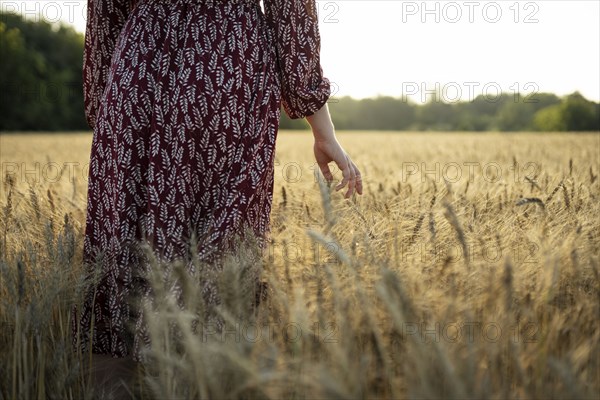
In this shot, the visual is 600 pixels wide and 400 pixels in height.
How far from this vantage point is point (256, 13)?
1567 millimetres

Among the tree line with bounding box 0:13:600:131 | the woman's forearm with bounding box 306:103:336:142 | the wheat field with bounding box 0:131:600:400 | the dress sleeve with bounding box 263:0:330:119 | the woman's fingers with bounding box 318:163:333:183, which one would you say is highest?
the tree line with bounding box 0:13:600:131

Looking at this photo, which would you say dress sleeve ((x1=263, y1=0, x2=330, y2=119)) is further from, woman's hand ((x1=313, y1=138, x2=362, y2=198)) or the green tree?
the green tree

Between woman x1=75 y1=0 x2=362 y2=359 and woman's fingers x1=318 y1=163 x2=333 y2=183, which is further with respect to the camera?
woman's fingers x1=318 y1=163 x2=333 y2=183

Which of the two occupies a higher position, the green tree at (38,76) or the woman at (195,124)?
the green tree at (38,76)

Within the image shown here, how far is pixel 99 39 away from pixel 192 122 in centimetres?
54

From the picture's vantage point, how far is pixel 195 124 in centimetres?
147

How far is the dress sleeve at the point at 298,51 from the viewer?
5.02 feet

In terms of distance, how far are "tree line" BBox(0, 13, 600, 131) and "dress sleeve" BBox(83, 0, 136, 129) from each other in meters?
21.3

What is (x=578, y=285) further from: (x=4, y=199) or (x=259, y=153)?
(x=4, y=199)

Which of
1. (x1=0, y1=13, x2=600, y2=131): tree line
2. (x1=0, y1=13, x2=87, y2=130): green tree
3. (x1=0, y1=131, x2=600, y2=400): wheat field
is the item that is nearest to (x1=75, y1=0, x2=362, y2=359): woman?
(x1=0, y1=131, x2=600, y2=400): wheat field

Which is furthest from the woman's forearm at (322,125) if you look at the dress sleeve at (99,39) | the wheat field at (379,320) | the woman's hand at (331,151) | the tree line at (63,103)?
the tree line at (63,103)

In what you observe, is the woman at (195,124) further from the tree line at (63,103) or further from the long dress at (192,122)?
the tree line at (63,103)

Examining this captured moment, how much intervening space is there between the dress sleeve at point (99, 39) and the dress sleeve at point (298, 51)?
0.49 m

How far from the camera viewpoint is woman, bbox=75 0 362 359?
4.82ft
